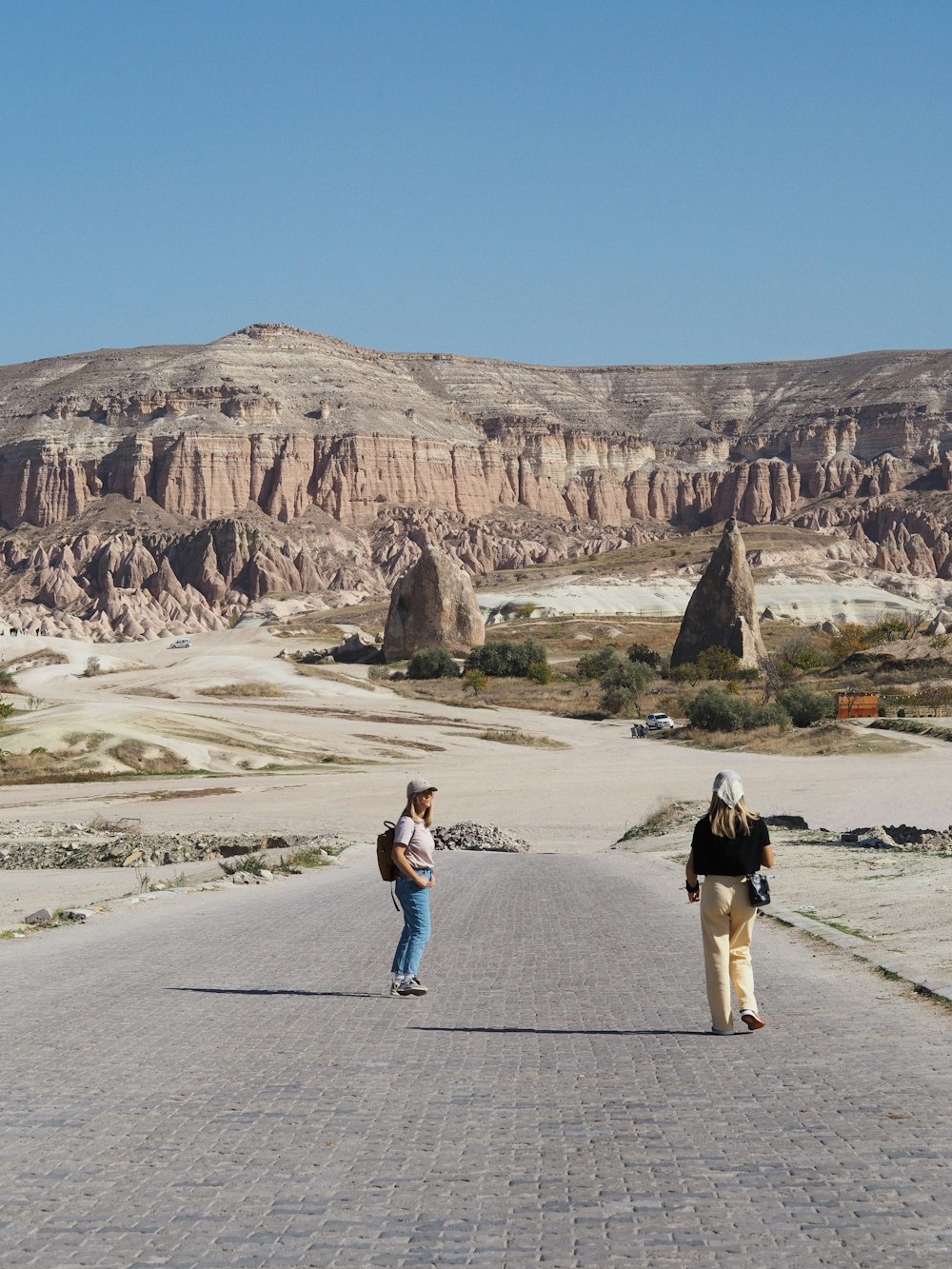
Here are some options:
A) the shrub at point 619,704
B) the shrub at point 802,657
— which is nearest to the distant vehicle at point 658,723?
the shrub at point 619,704

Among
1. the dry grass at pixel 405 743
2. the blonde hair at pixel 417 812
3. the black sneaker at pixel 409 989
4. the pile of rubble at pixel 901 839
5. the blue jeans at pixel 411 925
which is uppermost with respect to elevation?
the blonde hair at pixel 417 812

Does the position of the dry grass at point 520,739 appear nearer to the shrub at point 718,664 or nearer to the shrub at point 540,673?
the shrub at point 718,664

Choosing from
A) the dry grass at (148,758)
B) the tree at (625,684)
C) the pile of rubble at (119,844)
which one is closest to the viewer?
the pile of rubble at (119,844)

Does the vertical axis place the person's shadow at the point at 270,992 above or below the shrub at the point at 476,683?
above

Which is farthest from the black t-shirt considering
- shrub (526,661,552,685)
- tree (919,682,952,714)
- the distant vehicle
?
shrub (526,661,552,685)

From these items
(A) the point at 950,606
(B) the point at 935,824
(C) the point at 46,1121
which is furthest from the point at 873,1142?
(A) the point at 950,606

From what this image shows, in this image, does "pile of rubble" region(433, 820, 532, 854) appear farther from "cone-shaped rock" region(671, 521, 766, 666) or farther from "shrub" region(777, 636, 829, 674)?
"shrub" region(777, 636, 829, 674)

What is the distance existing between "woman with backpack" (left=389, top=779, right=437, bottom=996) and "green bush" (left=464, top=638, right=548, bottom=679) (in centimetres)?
7323

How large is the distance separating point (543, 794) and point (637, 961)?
87.5 feet

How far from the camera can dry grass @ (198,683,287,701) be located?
72.4 metres

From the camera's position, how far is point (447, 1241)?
4598 millimetres

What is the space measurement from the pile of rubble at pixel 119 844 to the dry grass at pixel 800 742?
22.6 metres

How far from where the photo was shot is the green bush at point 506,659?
83688 millimetres

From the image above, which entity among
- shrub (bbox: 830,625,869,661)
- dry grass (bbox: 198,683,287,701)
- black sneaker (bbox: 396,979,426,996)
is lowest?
dry grass (bbox: 198,683,287,701)
